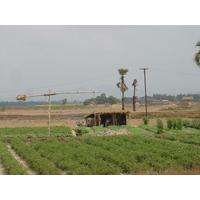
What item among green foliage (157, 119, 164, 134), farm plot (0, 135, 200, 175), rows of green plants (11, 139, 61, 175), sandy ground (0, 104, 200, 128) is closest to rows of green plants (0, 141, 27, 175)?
farm plot (0, 135, 200, 175)

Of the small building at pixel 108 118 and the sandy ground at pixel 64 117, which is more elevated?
the small building at pixel 108 118

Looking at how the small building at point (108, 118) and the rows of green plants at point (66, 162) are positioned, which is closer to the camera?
the rows of green plants at point (66, 162)

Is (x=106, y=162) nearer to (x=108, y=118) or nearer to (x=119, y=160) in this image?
(x=119, y=160)

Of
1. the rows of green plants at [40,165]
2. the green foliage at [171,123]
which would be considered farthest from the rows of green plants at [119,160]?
the green foliage at [171,123]

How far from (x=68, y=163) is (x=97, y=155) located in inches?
88.4

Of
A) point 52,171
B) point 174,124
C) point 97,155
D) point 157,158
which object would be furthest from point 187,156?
point 174,124

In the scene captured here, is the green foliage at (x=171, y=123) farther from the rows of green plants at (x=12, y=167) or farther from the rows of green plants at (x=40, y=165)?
the rows of green plants at (x=12, y=167)

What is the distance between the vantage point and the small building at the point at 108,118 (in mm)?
33594

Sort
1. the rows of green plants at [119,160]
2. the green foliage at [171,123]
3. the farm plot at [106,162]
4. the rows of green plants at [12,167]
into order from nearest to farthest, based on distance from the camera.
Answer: the rows of green plants at [12,167], the farm plot at [106,162], the rows of green plants at [119,160], the green foliage at [171,123]

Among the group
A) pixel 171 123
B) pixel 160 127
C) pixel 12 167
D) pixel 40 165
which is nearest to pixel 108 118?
pixel 171 123

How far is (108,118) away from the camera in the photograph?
3528cm

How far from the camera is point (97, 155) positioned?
13555 mm

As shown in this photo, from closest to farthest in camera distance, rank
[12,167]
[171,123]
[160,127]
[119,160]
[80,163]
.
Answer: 1. [12,167]
2. [119,160]
3. [80,163]
4. [160,127]
5. [171,123]

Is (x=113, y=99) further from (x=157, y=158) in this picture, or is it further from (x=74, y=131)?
(x=157, y=158)
